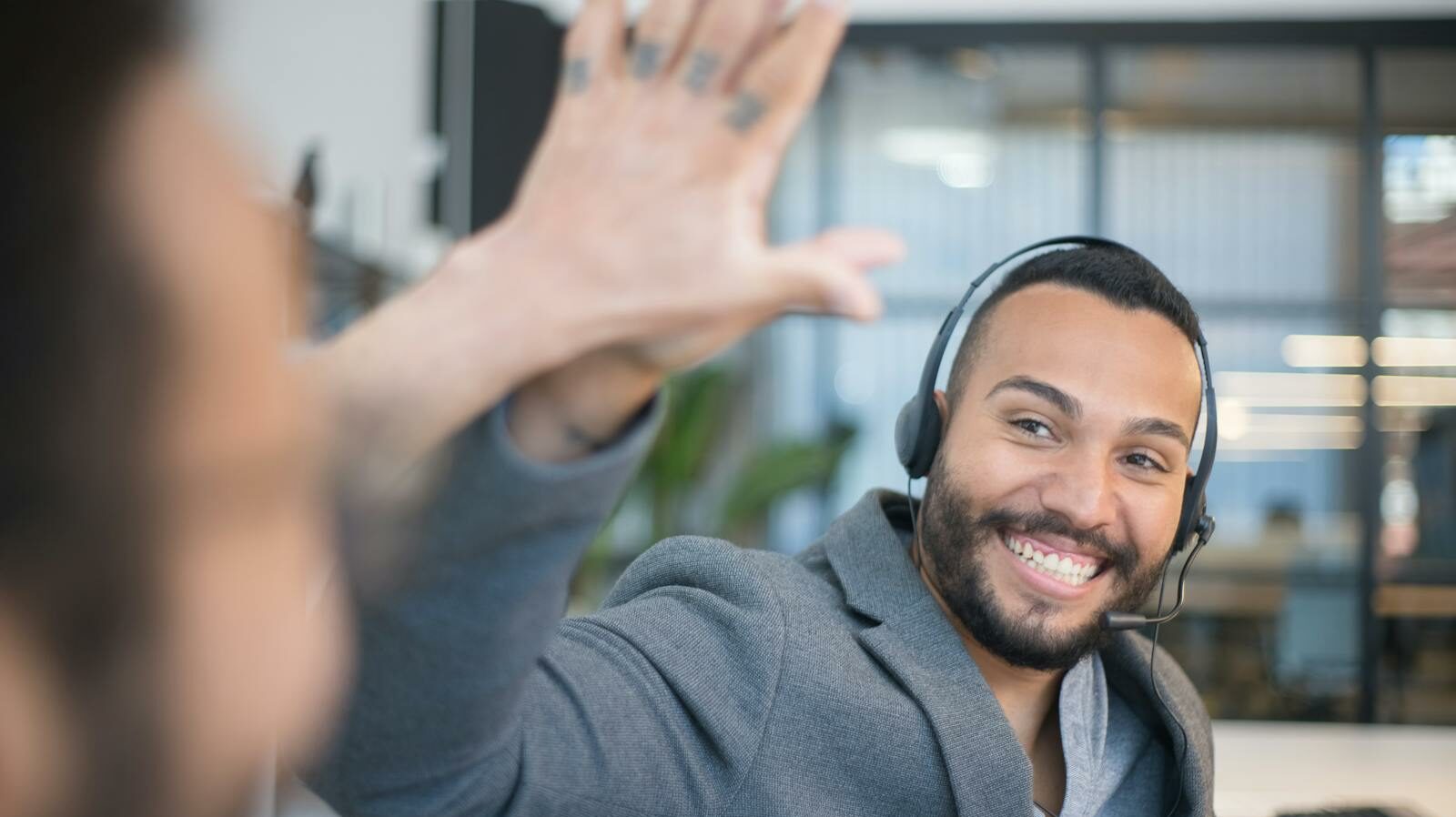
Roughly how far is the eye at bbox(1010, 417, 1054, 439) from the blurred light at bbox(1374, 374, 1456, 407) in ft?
13.4

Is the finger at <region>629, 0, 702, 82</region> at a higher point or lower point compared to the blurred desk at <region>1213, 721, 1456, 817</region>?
higher

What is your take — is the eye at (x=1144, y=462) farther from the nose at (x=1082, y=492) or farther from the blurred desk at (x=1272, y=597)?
the blurred desk at (x=1272, y=597)

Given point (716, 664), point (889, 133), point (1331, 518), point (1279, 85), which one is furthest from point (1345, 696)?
point (716, 664)

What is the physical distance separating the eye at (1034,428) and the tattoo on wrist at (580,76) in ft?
2.96

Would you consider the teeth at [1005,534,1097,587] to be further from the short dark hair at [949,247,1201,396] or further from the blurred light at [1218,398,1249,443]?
the blurred light at [1218,398,1249,443]

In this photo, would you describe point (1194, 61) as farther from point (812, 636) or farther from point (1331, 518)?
point (812, 636)

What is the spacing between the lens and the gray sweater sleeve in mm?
454

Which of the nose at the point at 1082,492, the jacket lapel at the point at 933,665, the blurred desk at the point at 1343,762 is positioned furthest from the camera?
the blurred desk at the point at 1343,762

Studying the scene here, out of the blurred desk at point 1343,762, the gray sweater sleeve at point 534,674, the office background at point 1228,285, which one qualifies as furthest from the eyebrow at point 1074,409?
the office background at point 1228,285

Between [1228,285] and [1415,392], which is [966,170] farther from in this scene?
[1415,392]

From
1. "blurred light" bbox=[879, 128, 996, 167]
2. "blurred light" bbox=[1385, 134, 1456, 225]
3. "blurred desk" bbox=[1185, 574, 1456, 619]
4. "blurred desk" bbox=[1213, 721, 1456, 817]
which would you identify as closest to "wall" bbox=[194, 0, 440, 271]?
"blurred desk" bbox=[1213, 721, 1456, 817]

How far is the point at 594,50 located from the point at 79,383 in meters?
0.20

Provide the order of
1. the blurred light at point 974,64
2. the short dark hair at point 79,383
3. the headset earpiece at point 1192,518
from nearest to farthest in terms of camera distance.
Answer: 1. the short dark hair at point 79,383
2. the headset earpiece at point 1192,518
3. the blurred light at point 974,64

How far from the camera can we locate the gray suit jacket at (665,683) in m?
0.48
